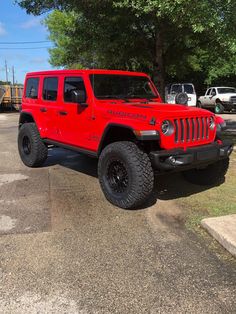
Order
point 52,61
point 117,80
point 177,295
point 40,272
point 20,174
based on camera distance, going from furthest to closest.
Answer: point 52,61 → point 20,174 → point 117,80 → point 40,272 → point 177,295

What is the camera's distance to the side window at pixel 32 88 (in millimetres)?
7566

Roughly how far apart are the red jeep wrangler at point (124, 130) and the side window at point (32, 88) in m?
0.06

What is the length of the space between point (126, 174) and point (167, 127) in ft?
2.73

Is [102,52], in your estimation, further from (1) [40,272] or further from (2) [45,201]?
(1) [40,272]

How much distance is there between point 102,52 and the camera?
11.2 m

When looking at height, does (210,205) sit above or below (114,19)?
below

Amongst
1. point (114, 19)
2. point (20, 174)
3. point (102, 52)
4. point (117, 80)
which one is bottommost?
point (20, 174)

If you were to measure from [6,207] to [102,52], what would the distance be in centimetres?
688

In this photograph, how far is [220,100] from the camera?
955 inches

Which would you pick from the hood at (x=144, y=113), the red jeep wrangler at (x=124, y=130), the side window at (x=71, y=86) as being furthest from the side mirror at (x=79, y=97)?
the hood at (x=144, y=113)

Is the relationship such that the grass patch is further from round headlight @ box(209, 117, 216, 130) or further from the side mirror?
the side mirror

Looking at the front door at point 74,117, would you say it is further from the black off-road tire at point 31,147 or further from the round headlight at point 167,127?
the round headlight at point 167,127

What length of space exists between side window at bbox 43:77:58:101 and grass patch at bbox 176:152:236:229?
292 cm

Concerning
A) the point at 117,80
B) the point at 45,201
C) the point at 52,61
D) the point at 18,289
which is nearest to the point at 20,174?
the point at 45,201
